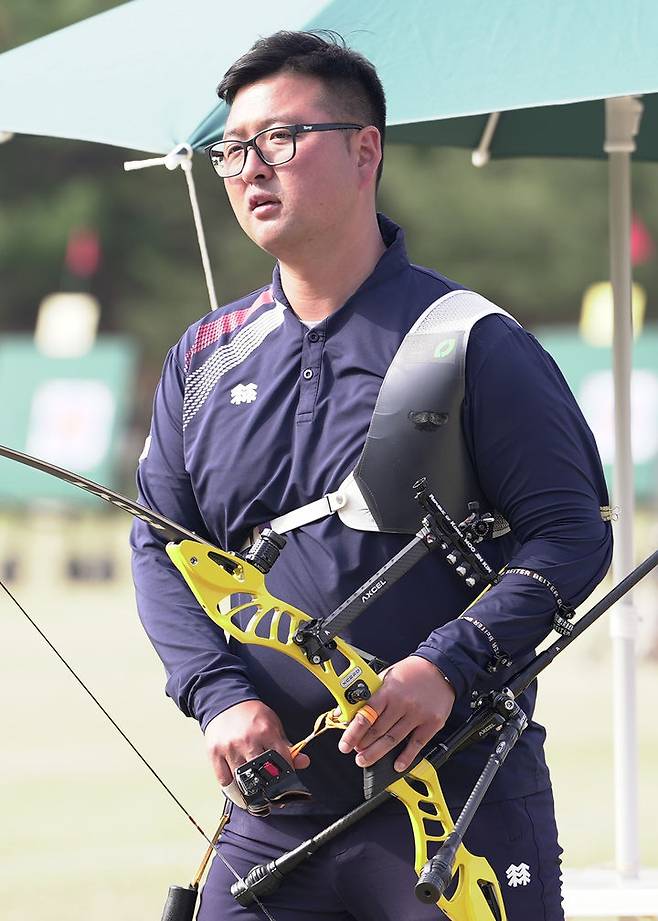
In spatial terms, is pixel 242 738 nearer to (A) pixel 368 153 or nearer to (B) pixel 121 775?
(A) pixel 368 153

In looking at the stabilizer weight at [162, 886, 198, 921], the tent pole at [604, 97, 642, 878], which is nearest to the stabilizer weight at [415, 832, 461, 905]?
the stabilizer weight at [162, 886, 198, 921]

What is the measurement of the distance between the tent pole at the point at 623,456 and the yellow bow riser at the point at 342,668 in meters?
1.73

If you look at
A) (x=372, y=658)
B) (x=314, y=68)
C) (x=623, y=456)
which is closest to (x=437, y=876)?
(x=372, y=658)

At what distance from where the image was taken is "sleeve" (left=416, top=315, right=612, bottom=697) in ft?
6.68

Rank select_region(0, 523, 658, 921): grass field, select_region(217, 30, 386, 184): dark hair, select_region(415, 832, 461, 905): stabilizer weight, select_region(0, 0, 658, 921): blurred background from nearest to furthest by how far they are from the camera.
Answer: select_region(415, 832, 461, 905): stabilizer weight < select_region(217, 30, 386, 184): dark hair < select_region(0, 523, 658, 921): grass field < select_region(0, 0, 658, 921): blurred background

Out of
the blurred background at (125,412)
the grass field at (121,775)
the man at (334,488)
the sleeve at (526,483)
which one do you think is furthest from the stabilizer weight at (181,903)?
the blurred background at (125,412)

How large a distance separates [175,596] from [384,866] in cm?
50

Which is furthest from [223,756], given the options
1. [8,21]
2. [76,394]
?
[8,21]

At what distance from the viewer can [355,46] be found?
2.83 meters

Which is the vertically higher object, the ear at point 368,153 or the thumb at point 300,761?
the ear at point 368,153

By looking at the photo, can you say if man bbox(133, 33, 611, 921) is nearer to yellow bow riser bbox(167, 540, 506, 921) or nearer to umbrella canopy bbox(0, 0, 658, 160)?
yellow bow riser bbox(167, 540, 506, 921)

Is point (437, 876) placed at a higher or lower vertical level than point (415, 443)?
lower

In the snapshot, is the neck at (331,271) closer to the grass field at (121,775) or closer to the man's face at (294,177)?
the man's face at (294,177)

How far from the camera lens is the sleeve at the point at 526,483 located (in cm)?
204
